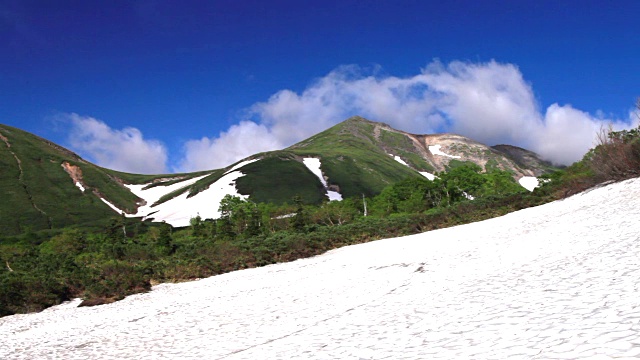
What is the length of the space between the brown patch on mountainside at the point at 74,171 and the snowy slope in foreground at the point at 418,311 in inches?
7637

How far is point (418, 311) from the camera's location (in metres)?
8.63

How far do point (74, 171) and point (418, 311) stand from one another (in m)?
217

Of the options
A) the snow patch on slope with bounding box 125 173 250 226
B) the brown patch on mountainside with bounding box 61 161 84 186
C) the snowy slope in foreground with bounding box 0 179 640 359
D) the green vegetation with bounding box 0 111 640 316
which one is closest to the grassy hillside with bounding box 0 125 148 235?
the brown patch on mountainside with bounding box 61 161 84 186

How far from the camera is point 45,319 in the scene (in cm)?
1642

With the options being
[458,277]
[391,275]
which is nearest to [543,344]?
[458,277]

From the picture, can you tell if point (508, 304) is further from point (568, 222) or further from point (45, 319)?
point (45, 319)

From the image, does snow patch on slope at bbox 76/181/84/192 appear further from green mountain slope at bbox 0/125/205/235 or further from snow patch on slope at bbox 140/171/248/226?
snow patch on slope at bbox 140/171/248/226

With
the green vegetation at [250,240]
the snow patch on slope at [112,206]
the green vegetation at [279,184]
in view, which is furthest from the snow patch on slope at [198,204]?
the green vegetation at [250,240]

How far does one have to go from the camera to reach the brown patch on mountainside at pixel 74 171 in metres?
187

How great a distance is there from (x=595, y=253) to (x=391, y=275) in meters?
6.40

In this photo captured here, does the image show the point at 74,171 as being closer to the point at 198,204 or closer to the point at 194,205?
the point at 194,205

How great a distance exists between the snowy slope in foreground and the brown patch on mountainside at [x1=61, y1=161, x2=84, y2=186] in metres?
194

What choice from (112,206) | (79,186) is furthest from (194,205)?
(79,186)

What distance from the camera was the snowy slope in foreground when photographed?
5.73m
